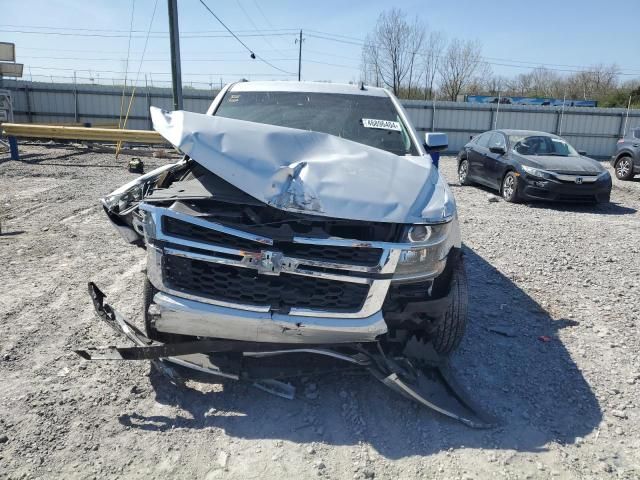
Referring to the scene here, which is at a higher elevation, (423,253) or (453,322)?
(423,253)

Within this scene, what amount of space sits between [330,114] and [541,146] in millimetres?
7647

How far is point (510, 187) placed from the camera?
1012 cm

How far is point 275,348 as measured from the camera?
2787mm

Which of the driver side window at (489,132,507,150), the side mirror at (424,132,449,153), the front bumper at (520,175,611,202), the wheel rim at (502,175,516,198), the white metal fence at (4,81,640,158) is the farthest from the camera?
the white metal fence at (4,81,640,158)

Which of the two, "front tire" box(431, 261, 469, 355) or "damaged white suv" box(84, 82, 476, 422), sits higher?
"damaged white suv" box(84, 82, 476, 422)

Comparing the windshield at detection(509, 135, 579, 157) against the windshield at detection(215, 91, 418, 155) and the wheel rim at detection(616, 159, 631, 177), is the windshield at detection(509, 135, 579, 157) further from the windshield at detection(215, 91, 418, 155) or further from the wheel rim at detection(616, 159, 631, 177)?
the windshield at detection(215, 91, 418, 155)

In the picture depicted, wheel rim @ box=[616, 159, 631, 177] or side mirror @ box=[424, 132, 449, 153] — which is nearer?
side mirror @ box=[424, 132, 449, 153]

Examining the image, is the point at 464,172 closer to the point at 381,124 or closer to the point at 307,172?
the point at 381,124

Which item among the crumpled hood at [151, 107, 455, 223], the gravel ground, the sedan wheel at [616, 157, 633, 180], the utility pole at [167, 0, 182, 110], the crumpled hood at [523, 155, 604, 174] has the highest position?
the utility pole at [167, 0, 182, 110]

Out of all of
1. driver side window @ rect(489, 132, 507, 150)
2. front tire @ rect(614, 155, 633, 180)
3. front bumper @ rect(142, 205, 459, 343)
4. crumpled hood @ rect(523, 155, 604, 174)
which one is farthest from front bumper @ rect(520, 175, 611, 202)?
front bumper @ rect(142, 205, 459, 343)

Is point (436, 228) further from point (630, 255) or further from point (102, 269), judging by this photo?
point (630, 255)

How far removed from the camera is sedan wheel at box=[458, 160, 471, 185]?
1237 cm

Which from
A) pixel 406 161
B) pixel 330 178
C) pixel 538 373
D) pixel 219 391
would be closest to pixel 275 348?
pixel 219 391

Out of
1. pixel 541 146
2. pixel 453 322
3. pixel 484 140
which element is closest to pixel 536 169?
Answer: pixel 541 146
